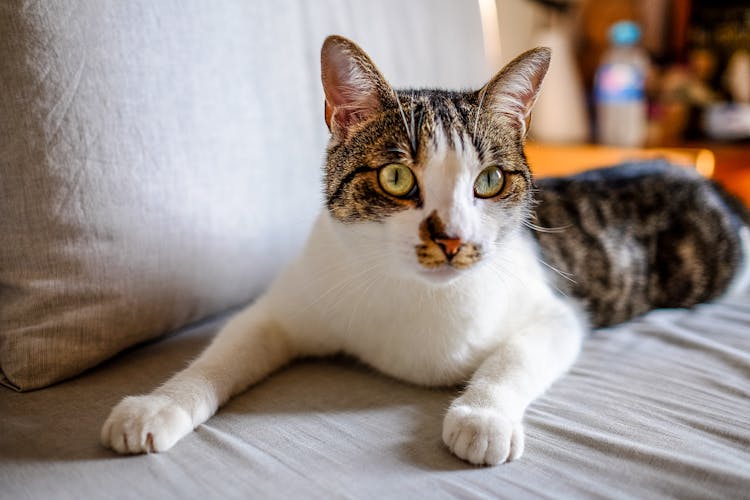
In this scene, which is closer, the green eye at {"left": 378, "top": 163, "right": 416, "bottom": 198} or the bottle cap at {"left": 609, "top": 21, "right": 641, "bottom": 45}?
the green eye at {"left": 378, "top": 163, "right": 416, "bottom": 198}

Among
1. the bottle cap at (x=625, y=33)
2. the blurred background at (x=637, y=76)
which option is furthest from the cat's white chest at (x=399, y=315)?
the bottle cap at (x=625, y=33)

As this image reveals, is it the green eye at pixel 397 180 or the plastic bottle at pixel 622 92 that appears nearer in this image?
the green eye at pixel 397 180

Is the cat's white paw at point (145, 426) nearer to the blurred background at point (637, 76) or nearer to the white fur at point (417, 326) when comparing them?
the white fur at point (417, 326)

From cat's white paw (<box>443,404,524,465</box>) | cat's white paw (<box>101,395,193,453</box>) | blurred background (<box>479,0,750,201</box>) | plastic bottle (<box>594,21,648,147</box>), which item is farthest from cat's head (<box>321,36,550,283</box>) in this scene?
plastic bottle (<box>594,21,648,147</box>)

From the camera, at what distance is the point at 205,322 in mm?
1332

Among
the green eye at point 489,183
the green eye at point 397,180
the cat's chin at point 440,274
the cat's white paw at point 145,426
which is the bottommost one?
the cat's white paw at point 145,426

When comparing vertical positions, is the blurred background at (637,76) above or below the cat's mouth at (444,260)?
above

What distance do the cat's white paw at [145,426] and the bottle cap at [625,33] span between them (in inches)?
131

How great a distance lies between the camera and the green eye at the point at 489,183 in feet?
3.15

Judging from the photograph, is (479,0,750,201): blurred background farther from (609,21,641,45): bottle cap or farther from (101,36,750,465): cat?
(101,36,750,465): cat

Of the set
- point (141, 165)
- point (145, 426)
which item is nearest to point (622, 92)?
point (141, 165)

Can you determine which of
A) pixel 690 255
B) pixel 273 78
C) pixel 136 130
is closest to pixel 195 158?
pixel 136 130

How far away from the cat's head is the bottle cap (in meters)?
2.68

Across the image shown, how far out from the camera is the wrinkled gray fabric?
0.96 meters
